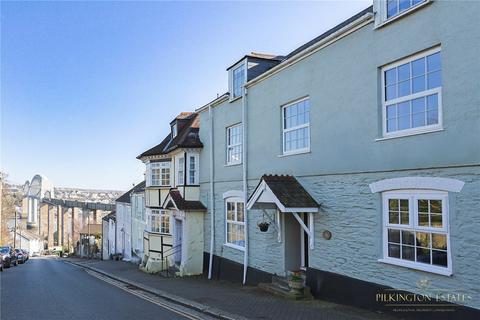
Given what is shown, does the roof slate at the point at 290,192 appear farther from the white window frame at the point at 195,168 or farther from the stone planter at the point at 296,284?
the white window frame at the point at 195,168

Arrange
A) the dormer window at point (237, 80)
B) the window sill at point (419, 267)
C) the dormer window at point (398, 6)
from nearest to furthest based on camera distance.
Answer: the window sill at point (419, 267), the dormer window at point (398, 6), the dormer window at point (237, 80)

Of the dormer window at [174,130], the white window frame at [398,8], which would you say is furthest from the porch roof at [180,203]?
the white window frame at [398,8]

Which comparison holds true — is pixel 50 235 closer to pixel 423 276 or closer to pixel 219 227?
pixel 219 227

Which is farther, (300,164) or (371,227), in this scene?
(300,164)

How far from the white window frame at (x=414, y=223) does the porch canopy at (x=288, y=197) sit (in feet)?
7.65

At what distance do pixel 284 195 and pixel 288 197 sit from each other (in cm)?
13

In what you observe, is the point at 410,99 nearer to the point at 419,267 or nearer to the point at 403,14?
the point at 403,14

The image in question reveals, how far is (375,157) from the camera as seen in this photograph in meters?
9.43

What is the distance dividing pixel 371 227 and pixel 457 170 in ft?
8.51

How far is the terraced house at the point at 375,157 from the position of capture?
7543 millimetres

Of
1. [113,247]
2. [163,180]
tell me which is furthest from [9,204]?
[163,180]

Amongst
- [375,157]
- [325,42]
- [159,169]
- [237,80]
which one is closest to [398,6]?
[325,42]

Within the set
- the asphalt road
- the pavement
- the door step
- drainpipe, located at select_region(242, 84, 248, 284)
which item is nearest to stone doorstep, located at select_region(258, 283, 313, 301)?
the door step

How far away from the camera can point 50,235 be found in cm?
11094
